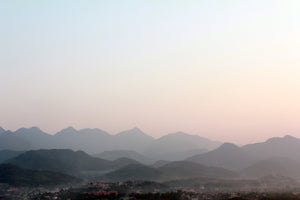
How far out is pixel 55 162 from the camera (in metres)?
183

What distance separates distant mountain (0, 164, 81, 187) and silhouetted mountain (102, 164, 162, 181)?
18.3 metres

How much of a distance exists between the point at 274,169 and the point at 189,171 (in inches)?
1806

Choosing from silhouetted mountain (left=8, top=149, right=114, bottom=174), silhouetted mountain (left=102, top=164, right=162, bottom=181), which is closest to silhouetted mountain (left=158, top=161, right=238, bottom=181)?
silhouetted mountain (left=102, top=164, right=162, bottom=181)

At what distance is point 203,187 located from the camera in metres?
118

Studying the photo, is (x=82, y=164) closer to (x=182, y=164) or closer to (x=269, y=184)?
(x=182, y=164)

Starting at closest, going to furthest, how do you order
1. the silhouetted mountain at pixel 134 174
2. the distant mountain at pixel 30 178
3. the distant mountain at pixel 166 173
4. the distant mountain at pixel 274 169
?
the distant mountain at pixel 30 178 → the silhouetted mountain at pixel 134 174 → the distant mountain at pixel 166 173 → the distant mountain at pixel 274 169

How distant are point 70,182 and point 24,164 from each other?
178 ft

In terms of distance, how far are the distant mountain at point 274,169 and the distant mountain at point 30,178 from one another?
300 ft

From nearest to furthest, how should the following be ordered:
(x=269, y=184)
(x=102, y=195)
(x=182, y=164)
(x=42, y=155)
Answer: (x=102, y=195) → (x=269, y=184) → (x=182, y=164) → (x=42, y=155)

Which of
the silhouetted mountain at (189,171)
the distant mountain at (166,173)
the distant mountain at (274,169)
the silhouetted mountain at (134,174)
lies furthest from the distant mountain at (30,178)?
the distant mountain at (274,169)

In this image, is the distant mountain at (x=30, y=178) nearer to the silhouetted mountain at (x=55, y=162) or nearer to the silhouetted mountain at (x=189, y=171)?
the silhouetted mountain at (x=55, y=162)

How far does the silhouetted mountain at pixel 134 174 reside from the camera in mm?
144775

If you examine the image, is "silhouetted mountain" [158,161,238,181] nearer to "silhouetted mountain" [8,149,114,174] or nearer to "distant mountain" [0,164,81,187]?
"silhouetted mountain" [8,149,114,174]

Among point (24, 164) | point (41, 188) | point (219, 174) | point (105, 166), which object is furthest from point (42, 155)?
point (219, 174)
